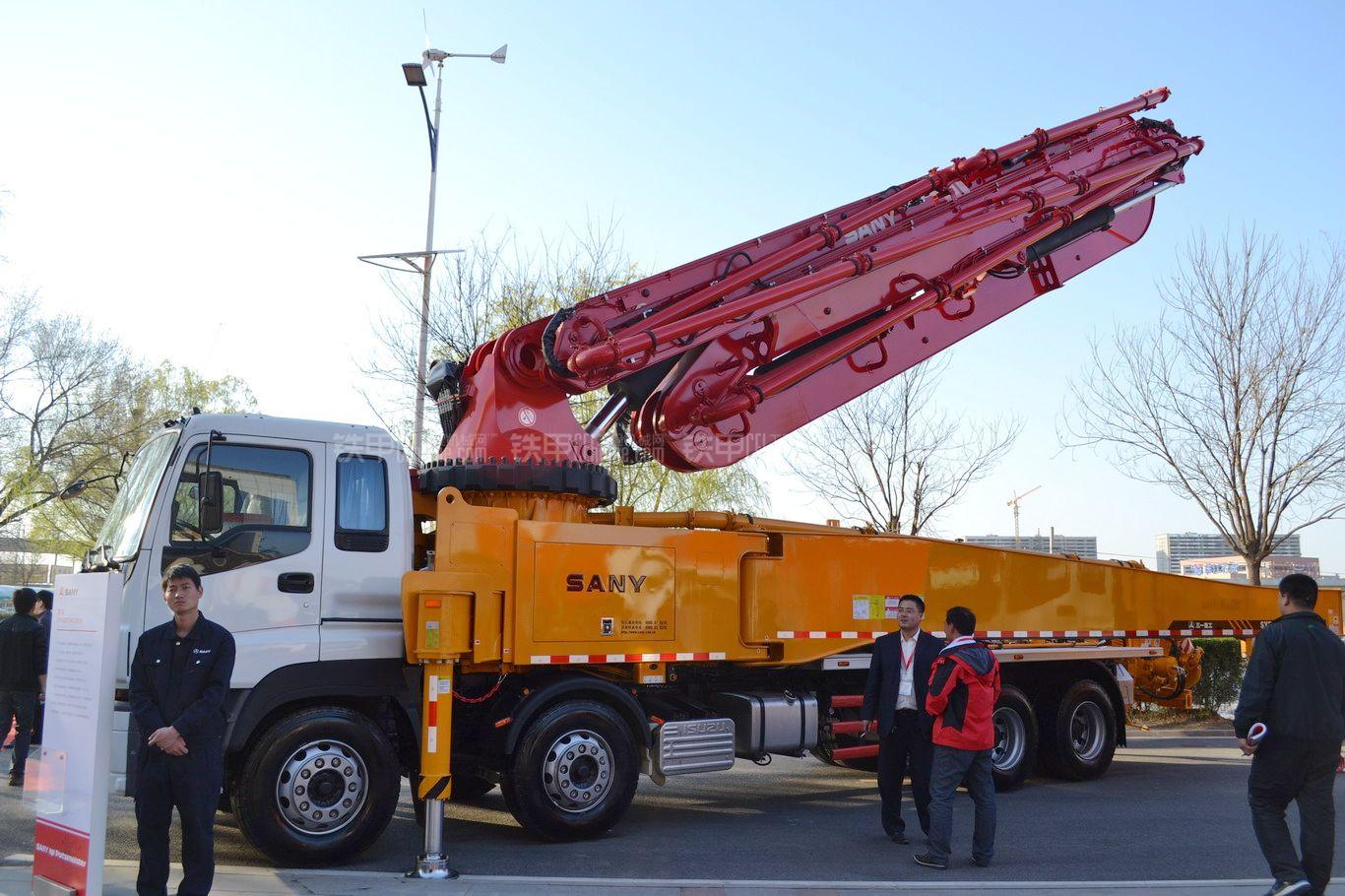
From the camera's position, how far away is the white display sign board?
539 centimetres

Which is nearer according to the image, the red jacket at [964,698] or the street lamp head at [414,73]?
the red jacket at [964,698]

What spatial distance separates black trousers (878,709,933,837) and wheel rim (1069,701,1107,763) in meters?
3.92

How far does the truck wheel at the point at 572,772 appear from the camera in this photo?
776cm

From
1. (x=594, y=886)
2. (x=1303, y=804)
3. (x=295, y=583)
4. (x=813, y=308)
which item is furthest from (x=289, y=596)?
(x=1303, y=804)

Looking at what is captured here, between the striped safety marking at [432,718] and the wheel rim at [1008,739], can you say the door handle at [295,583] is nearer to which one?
the striped safety marking at [432,718]

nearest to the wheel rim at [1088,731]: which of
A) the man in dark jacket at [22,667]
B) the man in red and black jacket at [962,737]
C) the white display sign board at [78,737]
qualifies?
the man in red and black jacket at [962,737]

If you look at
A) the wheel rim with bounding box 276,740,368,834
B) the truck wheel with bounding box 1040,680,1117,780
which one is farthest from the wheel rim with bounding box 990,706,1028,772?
the wheel rim with bounding box 276,740,368,834

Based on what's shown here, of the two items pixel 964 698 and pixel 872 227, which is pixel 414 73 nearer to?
pixel 872 227

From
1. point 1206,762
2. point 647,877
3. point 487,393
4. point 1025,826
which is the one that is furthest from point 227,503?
point 1206,762

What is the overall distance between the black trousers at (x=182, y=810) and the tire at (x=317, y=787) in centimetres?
120

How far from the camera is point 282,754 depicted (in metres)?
6.97

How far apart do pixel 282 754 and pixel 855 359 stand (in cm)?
608

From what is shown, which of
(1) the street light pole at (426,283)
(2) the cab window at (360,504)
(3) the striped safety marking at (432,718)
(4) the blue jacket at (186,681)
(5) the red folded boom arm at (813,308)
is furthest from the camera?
(1) the street light pole at (426,283)

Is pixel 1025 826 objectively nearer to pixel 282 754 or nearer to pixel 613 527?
pixel 613 527
